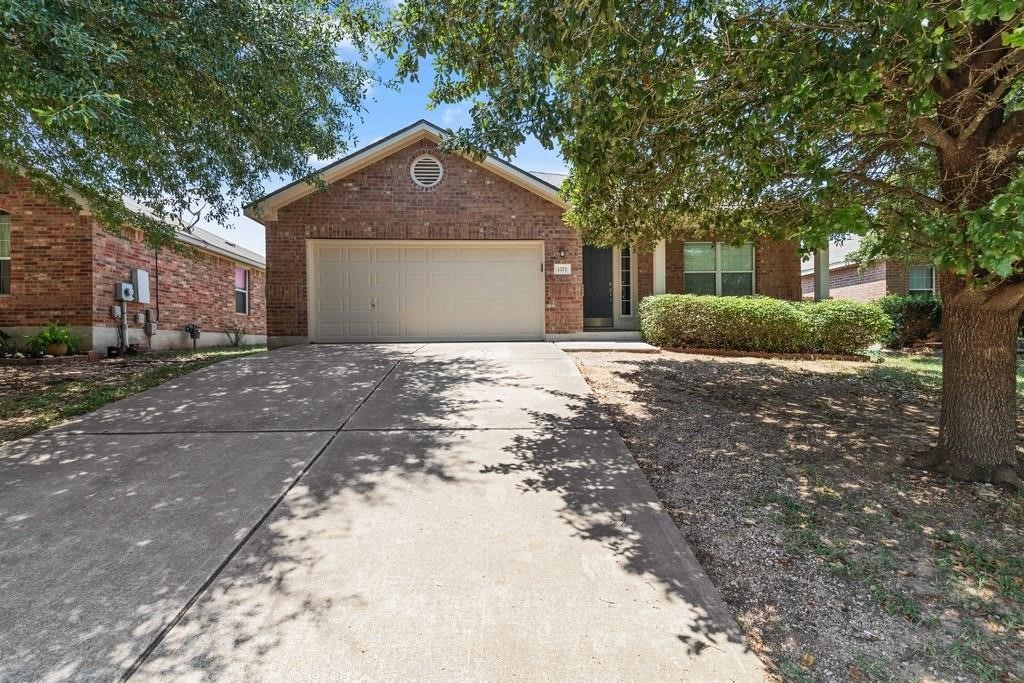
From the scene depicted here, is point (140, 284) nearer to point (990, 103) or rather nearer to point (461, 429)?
point (461, 429)

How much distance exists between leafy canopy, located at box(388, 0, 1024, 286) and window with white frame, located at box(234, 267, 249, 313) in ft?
50.2

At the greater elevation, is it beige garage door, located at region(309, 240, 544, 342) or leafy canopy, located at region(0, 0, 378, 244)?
leafy canopy, located at region(0, 0, 378, 244)

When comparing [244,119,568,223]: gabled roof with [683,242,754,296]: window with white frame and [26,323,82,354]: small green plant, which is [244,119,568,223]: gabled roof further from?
[26,323,82,354]: small green plant

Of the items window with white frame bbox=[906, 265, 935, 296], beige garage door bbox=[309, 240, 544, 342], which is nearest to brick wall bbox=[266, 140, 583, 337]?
beige garage door bbox=[309, 240, 544, 342]

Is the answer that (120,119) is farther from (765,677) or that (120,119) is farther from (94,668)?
(765,677)

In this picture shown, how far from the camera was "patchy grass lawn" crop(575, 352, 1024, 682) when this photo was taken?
2232 millimetres

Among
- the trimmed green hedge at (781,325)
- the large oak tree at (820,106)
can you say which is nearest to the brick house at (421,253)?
the trimmed green hedge at (781,325)

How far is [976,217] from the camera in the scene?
9.02ft

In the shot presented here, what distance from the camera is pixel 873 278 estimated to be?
18625 millimetres

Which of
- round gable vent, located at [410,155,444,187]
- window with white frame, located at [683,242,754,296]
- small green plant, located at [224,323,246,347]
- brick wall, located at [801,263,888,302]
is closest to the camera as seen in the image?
round gable vent, located at [410,155,444,187]

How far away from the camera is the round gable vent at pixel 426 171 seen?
38.0 feet

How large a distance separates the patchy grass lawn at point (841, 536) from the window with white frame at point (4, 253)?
1354 cm

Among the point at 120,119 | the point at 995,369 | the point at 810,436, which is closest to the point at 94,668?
the point at 120,119

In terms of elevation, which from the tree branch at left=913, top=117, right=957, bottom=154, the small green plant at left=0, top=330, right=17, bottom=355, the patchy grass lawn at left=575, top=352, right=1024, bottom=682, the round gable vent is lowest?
the patchy grass lawn at left=575, top=352, right=1024, bottom=682
